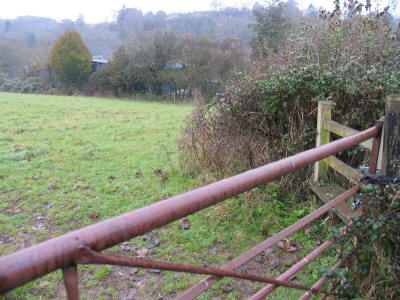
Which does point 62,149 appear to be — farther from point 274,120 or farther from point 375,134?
point 375,134

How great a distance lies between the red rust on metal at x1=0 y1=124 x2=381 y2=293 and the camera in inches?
25.4

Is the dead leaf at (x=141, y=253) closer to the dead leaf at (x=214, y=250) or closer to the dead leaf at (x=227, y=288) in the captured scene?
the dead leaf at (x=214, y=250)

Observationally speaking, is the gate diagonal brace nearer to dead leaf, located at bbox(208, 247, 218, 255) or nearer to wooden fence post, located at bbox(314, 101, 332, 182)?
dead leaf, located at bbox(208, 247, 218, 255)

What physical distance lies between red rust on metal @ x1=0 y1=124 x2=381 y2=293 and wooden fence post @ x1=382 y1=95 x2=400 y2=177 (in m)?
1.17

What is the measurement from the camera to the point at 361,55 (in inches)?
176

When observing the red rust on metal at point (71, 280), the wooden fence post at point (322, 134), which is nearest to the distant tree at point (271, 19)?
the wooden fence post at point (322, 134)

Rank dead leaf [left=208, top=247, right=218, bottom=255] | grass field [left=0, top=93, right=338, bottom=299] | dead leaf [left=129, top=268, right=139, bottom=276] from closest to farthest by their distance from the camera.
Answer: grass field [left=0, top=93, right=338, bottom=299], dead leaf [left=129, top=268, right=139, bottom=276], dead leaf [left=208, top=247, right=218, bottom=255]

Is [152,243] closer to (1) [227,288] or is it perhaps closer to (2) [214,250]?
(2) [214,250]

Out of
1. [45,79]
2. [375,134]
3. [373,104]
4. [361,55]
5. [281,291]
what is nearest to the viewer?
[375,134]

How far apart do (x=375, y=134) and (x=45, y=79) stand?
128 ft

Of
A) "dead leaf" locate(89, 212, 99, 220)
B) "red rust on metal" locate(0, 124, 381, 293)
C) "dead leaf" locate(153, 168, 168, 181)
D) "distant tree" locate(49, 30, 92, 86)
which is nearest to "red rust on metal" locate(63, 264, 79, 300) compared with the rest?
"red rust on metal" locate(0, 124, 381, 293)

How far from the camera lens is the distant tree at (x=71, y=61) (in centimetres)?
3316

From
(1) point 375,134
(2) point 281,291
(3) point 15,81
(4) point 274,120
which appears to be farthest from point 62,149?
(3) point 15,81

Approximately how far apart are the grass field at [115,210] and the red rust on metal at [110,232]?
224 centimetres
